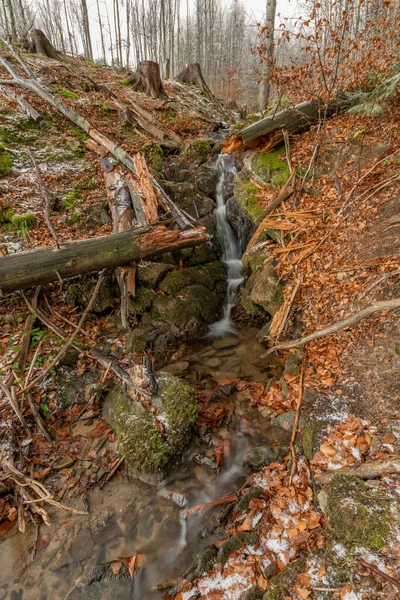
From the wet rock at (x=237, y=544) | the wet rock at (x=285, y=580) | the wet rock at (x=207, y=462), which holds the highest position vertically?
the wet rock at (x=285, y=580)

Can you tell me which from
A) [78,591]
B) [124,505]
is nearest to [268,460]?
[124,505]

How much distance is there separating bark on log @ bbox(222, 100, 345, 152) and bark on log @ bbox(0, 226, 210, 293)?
246 centimetres

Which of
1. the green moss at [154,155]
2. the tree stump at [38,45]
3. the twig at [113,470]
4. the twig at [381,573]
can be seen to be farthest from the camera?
the tree stump at [38,45]

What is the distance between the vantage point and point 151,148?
9430 mm

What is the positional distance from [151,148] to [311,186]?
5772mm

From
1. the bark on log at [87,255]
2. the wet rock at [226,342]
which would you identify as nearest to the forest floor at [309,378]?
the bark on log at [87,255]

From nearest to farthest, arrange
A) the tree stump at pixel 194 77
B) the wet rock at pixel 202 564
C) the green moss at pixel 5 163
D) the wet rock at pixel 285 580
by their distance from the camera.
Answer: the wet rock at pixel 285 580 → the wet rock at pixel 202 564 → the green moss at pixel 5 163 → the tree stump at pixel 194 77

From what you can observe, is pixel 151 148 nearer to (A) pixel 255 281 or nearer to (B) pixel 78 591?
(A) pixel 255 281

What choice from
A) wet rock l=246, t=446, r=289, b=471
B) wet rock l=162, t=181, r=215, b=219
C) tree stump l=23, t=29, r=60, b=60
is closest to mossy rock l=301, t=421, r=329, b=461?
wet rock l=246, t=446, r=289, b=471

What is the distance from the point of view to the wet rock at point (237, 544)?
9.21ft

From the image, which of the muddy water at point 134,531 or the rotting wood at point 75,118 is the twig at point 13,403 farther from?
the rotting wood at point 75,118

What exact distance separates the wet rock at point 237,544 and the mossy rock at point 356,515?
83cm

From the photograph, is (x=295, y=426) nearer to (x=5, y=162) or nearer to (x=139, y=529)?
(x=139, y=529)

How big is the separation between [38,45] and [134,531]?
19.1 meters
